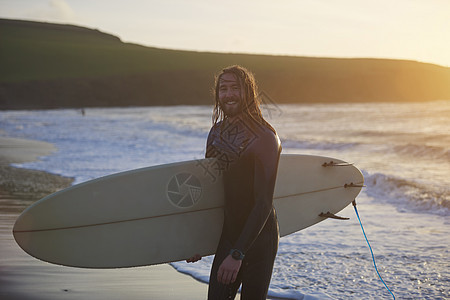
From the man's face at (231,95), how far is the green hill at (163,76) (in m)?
44.6

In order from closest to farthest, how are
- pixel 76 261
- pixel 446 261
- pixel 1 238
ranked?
pixel 76 261, pixel 446 261, pixel 1 238

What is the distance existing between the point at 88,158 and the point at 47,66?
52.1 m

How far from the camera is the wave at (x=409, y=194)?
6.81 metres

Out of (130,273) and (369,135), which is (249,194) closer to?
(130,273)

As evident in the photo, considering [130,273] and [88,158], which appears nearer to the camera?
[130,273]

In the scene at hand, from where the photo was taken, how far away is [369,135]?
1834 centimetres

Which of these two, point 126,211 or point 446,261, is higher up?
point 126,211

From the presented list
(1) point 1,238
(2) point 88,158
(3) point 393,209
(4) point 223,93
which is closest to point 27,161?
(2) point 88,158

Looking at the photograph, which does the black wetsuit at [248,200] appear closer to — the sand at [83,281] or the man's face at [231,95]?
the man's face at [231,95]

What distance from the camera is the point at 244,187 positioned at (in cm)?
226
